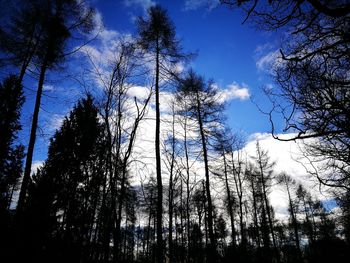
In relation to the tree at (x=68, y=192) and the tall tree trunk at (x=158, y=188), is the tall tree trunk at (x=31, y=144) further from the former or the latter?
the tall tree trunk at (x=158, y=188)

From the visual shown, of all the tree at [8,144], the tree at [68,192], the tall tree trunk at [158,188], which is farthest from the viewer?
the tree at [8,144]

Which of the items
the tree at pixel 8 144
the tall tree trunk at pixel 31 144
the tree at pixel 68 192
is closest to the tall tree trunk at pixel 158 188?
the tree at pixel 68 192

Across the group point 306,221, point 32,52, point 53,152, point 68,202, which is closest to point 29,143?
point 32,52

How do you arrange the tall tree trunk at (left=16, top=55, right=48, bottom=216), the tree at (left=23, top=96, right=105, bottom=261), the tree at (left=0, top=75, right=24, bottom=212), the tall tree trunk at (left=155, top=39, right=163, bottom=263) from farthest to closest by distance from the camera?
the tree at (left=0, top=75, right=24, bottom=212)
the tree at (left=23, top=96, right=105, bottom=261)
the tall tree trunk at (left=155, top=39, right=163, bottom=263)
the tall tree trunk at (left=16, top=55, right=48, bottom=216)

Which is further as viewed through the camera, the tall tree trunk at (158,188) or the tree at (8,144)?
the tree at (8,144)

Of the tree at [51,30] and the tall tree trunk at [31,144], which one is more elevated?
the tree at [51,30]

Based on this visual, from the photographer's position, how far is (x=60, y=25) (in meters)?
9.70

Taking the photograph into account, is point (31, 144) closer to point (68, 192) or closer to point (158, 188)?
point (158, 188)

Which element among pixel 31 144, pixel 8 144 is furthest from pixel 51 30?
pixel 8 144

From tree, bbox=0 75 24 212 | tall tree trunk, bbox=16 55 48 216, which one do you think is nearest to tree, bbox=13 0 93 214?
tall tree trunk, bbox=16 55 48 216

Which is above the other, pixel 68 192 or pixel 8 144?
pixel 8 144

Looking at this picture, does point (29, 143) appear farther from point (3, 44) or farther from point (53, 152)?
point (53, 152)

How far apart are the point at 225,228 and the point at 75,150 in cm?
3024

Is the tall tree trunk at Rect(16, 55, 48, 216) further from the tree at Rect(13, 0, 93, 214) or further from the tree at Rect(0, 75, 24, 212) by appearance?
the tree at Rect(0, 75, 24, 212)
